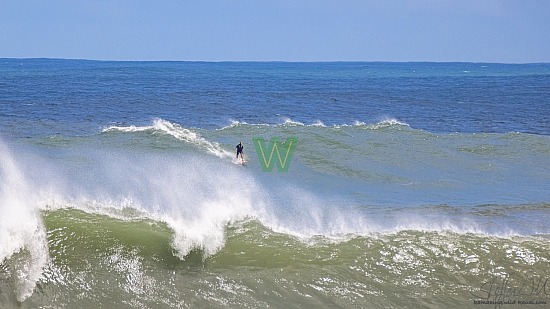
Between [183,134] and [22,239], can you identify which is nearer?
[22,239]

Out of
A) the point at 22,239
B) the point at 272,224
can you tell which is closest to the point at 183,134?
the point at 272,224

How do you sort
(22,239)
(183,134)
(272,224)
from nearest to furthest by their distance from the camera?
(22,239)
(272,224)
(183,134)

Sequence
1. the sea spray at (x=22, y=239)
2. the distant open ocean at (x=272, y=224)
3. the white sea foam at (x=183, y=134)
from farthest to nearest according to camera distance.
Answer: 1. the white sea foam at (x=183, y=134)
2. the distant open ocean at (x=272, y=224)
3. the sea spray at (x=22, y=239)

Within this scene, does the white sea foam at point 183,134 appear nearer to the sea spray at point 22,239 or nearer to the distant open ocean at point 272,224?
the distant open ocean at point 272,224

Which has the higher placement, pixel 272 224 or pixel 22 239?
pixel 22 239

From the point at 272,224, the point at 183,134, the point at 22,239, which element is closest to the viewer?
the point at 22,239

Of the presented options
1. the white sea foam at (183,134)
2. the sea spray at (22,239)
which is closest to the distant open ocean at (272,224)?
the sea spray at (22,239)

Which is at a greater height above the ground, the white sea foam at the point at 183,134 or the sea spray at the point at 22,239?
the sea spray at the point at 22,239

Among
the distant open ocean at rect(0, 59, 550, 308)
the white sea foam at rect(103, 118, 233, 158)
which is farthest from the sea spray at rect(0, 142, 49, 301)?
the white sea foam at rect(103, 118, 233, 158)

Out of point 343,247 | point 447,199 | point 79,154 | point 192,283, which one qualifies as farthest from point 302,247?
point 79,154

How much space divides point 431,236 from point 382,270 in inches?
70.5

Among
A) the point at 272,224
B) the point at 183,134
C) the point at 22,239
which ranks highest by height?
the point at 22,239

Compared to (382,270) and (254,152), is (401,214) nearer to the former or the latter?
(382,270)

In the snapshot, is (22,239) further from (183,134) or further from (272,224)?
(183,134)
